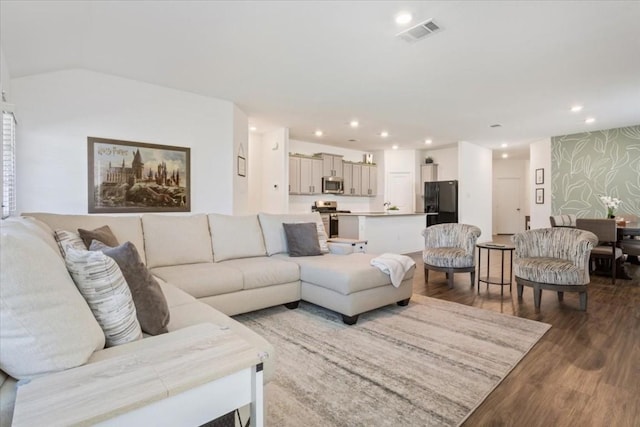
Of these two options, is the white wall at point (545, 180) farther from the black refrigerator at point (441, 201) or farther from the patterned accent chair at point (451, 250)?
the patterned accent chair at point (451, 250)

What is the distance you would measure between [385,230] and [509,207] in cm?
736

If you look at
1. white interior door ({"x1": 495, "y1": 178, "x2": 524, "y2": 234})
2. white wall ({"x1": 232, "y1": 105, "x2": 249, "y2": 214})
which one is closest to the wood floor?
white wall ({"x1": 232, "y1": 105, "x2": 249, "y2": 214})

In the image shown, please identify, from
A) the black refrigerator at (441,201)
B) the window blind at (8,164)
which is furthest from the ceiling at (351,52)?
the black refrigerator at (441,201)

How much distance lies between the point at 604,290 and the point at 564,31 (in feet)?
10.5

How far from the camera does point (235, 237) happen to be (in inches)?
139

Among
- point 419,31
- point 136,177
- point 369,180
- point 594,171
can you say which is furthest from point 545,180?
point 136,177

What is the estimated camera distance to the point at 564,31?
9.45ft

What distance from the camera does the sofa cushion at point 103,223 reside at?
2.61 metres

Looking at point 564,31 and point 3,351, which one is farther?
point 564,31

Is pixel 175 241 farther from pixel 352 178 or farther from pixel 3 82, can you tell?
pixel 352 178

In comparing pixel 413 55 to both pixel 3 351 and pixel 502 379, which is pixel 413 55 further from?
pixel 3 351

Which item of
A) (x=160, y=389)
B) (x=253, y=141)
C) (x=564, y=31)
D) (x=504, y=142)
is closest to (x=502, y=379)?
(x=160, y=389)

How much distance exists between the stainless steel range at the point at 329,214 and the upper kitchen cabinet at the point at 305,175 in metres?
0.37

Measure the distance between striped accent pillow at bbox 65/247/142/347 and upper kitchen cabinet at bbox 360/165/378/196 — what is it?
7.97 meters
